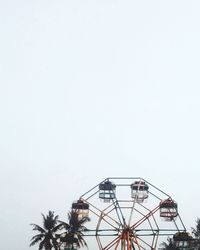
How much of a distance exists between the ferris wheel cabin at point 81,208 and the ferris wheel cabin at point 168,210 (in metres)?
5.51

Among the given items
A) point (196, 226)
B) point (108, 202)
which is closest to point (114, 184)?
point (108, 202)

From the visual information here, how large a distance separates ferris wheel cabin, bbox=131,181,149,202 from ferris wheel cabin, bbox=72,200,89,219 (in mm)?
3805

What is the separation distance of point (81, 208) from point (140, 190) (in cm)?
477

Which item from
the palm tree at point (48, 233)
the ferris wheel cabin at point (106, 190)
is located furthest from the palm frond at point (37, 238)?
the ferris wheel cabin at point (106, 190)

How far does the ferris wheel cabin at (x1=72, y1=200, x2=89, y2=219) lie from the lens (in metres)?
29.6

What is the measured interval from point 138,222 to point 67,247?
517 cm

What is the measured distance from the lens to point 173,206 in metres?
29.6

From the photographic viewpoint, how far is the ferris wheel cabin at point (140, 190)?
100 feet

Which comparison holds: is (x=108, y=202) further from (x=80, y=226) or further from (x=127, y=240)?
(x=80, y=226)

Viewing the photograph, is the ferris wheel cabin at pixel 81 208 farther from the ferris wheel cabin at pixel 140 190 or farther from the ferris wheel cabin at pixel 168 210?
the ferris wheel cabin at pixel 168 210

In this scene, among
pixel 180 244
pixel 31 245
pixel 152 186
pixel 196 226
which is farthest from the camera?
pixel 196 226

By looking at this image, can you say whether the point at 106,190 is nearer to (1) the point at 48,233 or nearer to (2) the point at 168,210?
(2) the point at 168,210

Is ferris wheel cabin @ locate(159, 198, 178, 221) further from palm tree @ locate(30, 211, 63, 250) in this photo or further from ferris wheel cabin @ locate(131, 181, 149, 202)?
palm tree @ locate(30, 211, 63, 250)

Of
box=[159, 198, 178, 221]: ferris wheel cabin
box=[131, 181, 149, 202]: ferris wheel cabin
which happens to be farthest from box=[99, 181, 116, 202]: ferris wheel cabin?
box=[159, 198, 178, 221]: ferris wheel cabin
